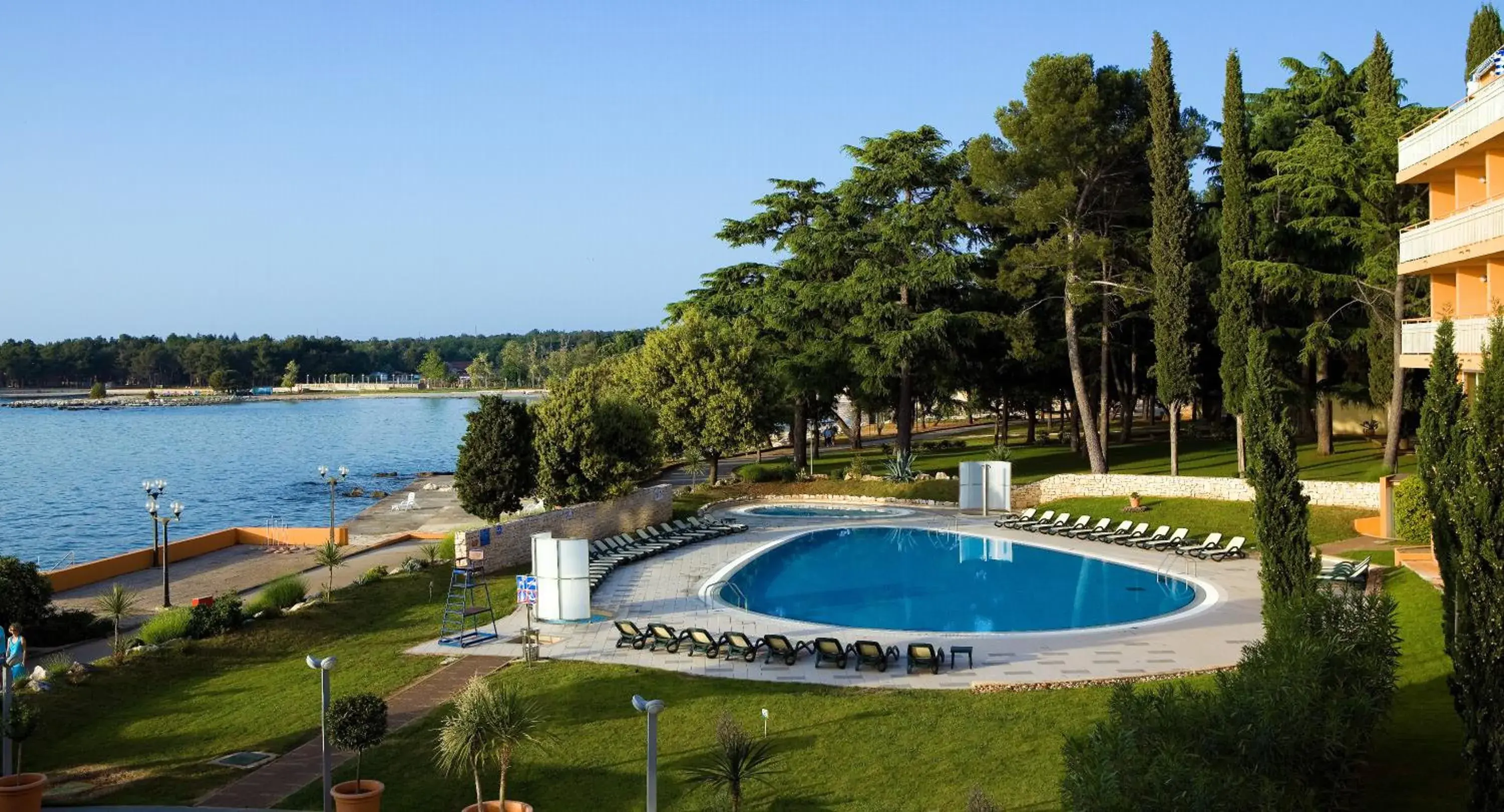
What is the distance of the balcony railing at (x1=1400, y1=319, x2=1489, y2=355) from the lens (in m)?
21.3

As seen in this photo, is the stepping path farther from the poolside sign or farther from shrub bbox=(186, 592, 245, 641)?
shrub bbox=(186, 592, 245, 641)

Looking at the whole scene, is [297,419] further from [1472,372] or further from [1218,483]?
[1472,372]

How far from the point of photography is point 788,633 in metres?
22.5

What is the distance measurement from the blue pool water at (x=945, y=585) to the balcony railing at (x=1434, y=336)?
7.43 m

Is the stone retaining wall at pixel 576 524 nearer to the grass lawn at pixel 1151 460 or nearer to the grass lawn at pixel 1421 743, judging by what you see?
the grass lawn at pixel 1151 460

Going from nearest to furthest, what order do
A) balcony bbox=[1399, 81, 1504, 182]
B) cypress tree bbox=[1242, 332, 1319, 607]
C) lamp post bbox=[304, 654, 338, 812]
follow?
lamp post bbox=[304, 654, 338, 812]
cypress tree bbox=[1242, 332, 1319, 607]
balcony bbox=[1399, 81, 1504, 182]

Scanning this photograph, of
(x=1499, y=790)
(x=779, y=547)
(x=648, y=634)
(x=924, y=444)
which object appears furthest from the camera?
(x=924, y=444)

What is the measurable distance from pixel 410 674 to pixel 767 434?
24.0 m

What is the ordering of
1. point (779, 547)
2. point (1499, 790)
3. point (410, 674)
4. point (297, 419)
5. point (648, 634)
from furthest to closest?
point (297, 419) < point (779, 547) < point (648, 634) < point (410, 674) < point (1499, 790)

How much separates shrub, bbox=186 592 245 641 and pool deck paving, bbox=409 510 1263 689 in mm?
4065

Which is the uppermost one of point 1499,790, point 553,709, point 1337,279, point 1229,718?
point 1337,279

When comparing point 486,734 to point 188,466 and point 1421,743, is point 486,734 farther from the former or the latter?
point 188,466

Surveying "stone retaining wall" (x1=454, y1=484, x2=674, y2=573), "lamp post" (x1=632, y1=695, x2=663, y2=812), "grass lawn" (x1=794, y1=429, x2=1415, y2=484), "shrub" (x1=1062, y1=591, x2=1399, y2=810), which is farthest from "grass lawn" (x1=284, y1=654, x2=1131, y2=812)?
"grass lawn" (x1=794, y1=429, x2=1415, y2=484)

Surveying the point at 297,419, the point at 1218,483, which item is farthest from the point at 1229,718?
the point at 297,419
